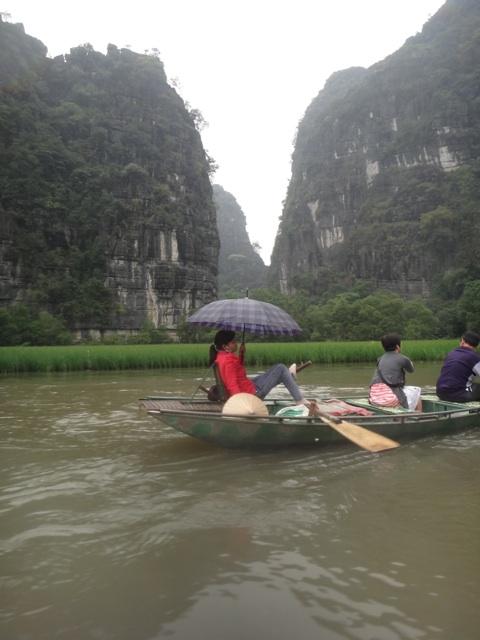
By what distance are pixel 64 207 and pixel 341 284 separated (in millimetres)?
28960

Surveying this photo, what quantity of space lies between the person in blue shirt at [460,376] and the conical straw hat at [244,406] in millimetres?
2777

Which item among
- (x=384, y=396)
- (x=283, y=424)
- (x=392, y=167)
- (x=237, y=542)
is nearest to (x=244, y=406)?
(x=283, y=424)

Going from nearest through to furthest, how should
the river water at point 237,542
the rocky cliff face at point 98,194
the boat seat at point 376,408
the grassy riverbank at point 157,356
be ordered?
the river water at point 237,542 → the boat seat at point 376,408 → the grassy riverbank at point 157,356 → the rocky cliff face at point 98,194

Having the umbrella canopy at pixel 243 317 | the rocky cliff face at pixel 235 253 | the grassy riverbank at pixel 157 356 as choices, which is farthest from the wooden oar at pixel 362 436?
the rocky cliff face at pixel 235 253

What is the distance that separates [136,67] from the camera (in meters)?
45.2

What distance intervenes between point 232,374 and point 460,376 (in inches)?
120

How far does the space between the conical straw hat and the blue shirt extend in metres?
2.78

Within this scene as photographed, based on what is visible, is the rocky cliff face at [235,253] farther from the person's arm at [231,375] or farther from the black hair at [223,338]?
the person's arm at [231,375]

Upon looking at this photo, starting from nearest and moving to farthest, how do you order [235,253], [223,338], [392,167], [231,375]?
1. [231,375]
2. [223,338]
3. [392,167]
4. [235,253]

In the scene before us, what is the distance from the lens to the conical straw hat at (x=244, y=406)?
4500 mm

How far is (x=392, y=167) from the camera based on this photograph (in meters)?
56.0

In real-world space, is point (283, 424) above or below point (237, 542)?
above

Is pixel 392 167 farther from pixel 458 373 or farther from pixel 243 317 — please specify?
pixel 243 317

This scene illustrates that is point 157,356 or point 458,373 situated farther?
point 157,356
